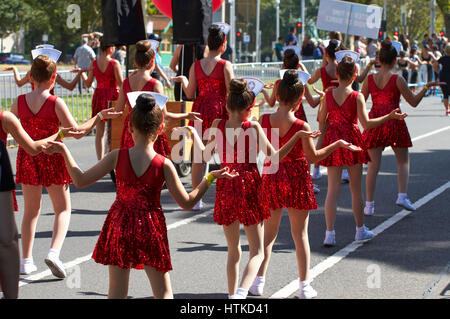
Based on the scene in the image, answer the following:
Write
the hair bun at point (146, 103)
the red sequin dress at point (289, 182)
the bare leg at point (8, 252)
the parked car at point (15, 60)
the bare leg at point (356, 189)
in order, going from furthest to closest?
the parked car at point (15, 60) → the bare leg at point (356, 189) → the red sequin dress at point (289, 182) → the bare leg at point (8, 252) → the hair bun at point (146, 103)

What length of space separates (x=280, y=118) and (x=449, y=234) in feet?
10.7

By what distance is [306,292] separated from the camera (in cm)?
634

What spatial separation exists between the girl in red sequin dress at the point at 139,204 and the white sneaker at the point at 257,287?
162 cm

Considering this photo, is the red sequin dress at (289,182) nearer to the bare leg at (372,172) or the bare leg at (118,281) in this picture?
the bare leg at (118,281)

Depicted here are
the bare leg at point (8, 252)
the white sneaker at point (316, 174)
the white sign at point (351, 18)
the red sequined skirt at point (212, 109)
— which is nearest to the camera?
the bare leg at point (8, 252)

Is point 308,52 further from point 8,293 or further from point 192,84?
point 8,293

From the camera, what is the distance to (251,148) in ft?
19.1

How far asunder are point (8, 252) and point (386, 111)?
214 inches

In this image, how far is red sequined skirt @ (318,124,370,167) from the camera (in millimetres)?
8023

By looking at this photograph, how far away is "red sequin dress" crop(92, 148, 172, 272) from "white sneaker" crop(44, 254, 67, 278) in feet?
6.64

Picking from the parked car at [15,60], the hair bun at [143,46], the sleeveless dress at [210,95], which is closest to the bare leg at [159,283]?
the hair bun at [143,46]

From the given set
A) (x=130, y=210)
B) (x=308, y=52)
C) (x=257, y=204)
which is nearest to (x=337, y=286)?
(x=257, y=204)

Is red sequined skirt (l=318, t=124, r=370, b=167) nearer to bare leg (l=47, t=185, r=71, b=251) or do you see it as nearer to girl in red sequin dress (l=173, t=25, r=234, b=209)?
girl in red sequin dress (l=173, t=25, r=234, b=209)

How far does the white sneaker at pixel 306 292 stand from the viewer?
6.32 meters
